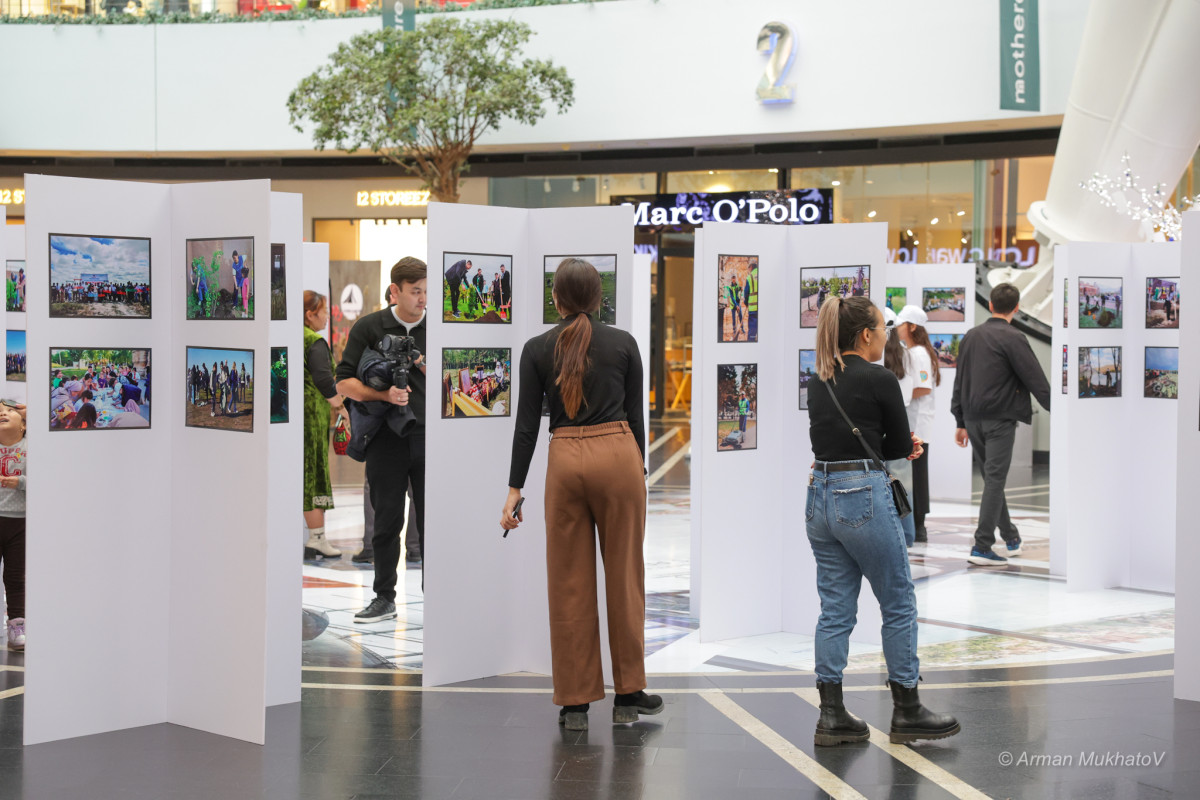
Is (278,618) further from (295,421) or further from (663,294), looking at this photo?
(663,294)

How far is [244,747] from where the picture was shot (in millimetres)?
4715

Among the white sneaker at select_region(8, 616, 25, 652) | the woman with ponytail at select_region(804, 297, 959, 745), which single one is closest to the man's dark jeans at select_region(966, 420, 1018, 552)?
the woman with ponytail at select_region(804, 297, 959, 745)

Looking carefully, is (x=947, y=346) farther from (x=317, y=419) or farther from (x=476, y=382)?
(x=476, y=382)

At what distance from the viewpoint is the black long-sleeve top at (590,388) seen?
476 cm

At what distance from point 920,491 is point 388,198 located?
15.6 metres

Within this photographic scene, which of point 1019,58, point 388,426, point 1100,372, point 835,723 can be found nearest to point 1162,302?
point 1100,372

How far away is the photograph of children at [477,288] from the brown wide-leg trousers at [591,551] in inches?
40.9

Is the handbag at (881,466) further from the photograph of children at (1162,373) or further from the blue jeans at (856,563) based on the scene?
the photograph of children at (1162,373)

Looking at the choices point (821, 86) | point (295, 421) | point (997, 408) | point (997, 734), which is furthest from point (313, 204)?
point (997, 734)

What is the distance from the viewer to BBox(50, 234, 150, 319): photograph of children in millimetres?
4734

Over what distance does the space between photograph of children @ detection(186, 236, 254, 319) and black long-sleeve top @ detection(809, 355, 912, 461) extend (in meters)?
2.16

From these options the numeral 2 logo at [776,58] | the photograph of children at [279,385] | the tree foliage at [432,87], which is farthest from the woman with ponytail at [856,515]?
the tree foliage at [432,87]

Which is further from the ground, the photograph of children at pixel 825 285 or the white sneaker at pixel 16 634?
the photograph of children at pixel 825 285

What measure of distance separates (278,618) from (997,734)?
2.92m
